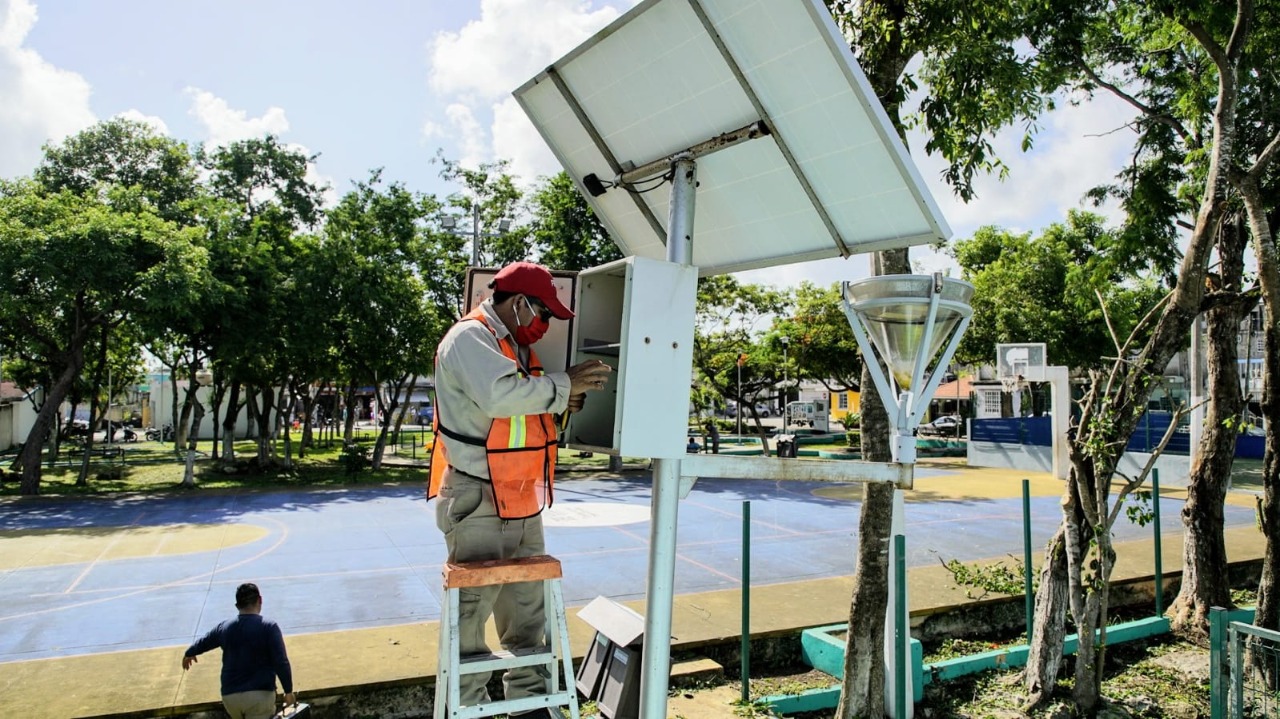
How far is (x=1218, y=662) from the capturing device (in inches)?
166

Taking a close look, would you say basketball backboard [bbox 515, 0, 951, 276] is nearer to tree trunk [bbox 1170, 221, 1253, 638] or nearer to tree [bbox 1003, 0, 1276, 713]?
tree [bbox 1003, 0, 1276, 713]

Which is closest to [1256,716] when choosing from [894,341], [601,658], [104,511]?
[894,341]

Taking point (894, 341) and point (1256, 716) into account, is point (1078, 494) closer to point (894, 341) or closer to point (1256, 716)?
point (1256, 716)

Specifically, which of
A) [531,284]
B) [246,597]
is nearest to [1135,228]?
[531,284]

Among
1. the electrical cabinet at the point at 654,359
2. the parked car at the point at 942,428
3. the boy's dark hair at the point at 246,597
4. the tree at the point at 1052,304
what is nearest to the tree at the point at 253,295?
the boy's dark hair at the point at 246,597

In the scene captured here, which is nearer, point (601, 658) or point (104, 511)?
point (601, 658)

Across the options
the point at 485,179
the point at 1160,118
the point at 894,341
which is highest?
the point at 485,179

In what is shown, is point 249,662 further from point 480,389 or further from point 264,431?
point 264,431

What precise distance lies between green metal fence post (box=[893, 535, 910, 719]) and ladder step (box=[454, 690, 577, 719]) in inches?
94.4

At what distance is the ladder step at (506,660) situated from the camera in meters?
2.94

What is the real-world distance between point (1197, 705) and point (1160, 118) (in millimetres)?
6272

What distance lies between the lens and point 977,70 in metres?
5.86

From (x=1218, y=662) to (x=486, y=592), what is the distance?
12.7 ft

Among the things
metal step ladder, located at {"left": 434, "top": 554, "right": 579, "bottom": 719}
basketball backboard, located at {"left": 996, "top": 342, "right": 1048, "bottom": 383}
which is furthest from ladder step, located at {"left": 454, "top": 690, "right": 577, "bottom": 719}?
basketball backboard, located at {"left": 996, "top": 342, "right": 1048, "bottom": 383}
